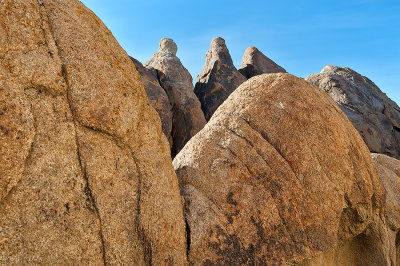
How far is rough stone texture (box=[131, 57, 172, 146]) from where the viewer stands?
642 inches

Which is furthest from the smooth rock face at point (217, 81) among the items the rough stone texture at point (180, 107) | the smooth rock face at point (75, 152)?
the smooth rock face at point (75, 152)

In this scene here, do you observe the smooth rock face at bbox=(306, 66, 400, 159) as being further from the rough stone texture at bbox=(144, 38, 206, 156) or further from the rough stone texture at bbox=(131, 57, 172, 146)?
the rough stone texture at bbox=(131, 57, 172, 146)

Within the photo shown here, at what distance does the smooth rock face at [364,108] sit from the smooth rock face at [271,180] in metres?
12.1

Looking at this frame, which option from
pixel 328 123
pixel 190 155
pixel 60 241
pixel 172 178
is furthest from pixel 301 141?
pixel 60 241

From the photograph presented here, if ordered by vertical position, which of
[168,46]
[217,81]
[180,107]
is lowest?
[180,107]

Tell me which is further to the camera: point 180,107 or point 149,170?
point 180,107

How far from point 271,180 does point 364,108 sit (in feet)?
46.5

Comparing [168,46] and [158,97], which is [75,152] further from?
[168,46]

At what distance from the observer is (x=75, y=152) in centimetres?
280

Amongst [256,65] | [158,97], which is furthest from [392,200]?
[256,65]

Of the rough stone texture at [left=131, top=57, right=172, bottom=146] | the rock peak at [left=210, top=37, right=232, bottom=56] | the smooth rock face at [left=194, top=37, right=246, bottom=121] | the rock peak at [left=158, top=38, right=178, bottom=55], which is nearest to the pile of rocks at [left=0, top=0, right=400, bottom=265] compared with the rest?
the rough stone texture at [left=131, top=57, right=172, bottom=146]

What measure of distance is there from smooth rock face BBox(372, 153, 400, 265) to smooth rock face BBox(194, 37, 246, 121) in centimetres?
1386

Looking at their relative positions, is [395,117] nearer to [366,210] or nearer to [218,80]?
[218,80]

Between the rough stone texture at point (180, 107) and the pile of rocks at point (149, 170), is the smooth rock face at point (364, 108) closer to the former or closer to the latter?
the rough stone texture at point (180, 107)
